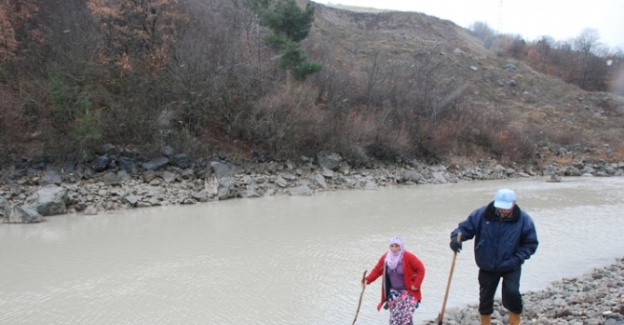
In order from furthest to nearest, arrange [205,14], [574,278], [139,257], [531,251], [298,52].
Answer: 1. [205,14]
2. [298,52]
3. [139,257]
4. [574,278]
5. [531,251]

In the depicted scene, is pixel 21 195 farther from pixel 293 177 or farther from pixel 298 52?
pixel 298 52

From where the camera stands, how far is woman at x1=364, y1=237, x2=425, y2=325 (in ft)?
17.1

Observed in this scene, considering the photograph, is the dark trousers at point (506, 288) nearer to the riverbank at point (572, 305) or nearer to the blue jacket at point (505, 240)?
the blue jacket at point (505, 240)

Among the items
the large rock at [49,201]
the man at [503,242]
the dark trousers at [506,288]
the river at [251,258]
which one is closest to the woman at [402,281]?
the man at [503,242]

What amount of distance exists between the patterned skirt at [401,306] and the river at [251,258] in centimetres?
188

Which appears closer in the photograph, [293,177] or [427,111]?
[293,177]

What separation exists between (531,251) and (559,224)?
37.0ft

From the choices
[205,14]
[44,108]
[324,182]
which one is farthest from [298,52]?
[44,108]

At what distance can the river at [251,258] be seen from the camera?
7785mm

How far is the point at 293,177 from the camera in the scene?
21.8m

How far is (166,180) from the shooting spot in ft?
62.5

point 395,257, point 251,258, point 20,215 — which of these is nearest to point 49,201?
point 20,215

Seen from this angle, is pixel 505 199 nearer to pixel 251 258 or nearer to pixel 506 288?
pixel 506 288

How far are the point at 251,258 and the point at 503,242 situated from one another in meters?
6.96
